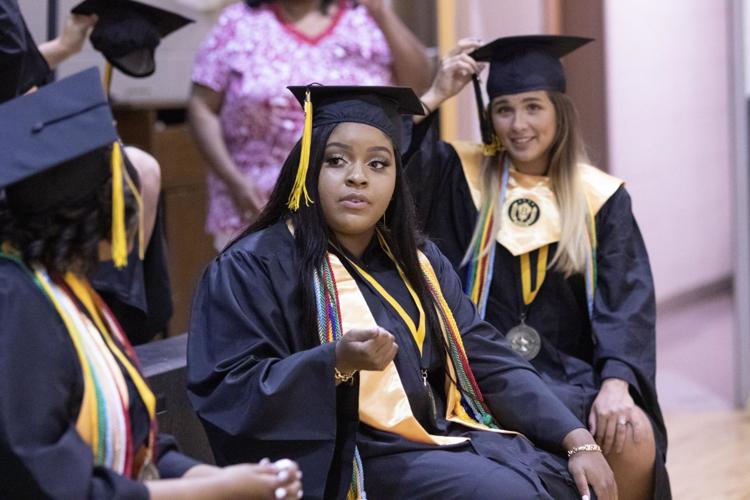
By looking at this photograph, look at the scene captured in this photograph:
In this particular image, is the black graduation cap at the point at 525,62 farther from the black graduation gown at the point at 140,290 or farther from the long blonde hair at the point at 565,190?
the black graduation gown at the point at 140,290

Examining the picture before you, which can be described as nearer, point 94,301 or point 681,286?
point 94,301

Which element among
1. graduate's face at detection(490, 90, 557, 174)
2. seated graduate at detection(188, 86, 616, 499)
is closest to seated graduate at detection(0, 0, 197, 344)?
seated graduate at detection(188, 86, 616, 499)

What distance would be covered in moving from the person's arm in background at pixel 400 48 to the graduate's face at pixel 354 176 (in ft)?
5.07

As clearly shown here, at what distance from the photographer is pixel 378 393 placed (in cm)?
285

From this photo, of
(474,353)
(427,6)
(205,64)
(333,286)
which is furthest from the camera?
(427,6)

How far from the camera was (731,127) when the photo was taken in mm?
5371

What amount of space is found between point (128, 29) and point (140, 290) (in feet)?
2.73

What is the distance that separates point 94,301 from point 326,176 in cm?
86

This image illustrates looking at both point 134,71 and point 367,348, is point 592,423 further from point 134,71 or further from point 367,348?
point 134,71

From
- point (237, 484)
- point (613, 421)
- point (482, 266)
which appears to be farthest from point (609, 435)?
point (237, 484)

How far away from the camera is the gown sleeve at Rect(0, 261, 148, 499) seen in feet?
6.59

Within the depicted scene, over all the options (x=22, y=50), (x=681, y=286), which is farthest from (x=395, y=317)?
(x=681, y=286)

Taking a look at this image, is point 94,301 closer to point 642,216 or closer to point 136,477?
point 136,477

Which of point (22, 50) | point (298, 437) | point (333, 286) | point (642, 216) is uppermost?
point (22, 50)
